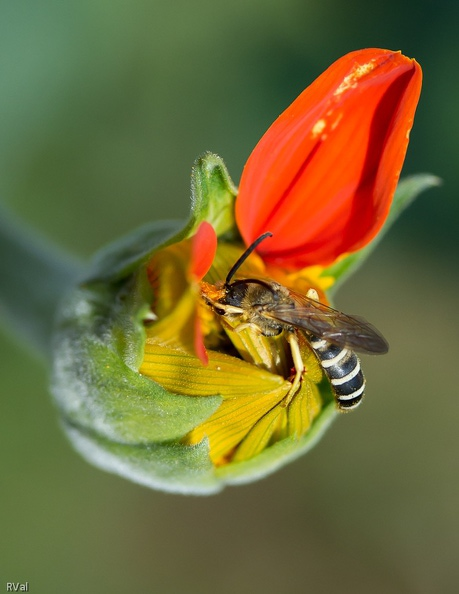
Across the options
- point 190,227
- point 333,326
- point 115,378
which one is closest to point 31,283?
point 115,378

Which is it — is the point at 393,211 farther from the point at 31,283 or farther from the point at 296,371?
the point at 31,283

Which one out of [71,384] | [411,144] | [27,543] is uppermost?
[411,144]

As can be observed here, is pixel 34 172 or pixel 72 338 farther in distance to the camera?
pixel 34 172

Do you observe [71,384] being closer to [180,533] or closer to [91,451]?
[91,451]

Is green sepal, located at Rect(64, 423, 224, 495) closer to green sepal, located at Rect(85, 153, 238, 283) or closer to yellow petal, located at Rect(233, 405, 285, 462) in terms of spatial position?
yellow petal, located at Rect(233, 405, 285, 462)

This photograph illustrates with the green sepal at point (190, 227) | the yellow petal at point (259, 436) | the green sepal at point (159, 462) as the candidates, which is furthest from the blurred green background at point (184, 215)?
the yellow petal at point (259, 436)

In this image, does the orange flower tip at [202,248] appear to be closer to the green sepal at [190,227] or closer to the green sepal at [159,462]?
the green sepal at [190,227]

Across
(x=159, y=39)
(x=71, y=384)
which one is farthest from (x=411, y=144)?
(x=71, y=384)

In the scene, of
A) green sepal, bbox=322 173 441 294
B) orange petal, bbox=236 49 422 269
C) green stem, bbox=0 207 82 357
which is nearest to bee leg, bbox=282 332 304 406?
orange petal, bbox=236 49 422 269
